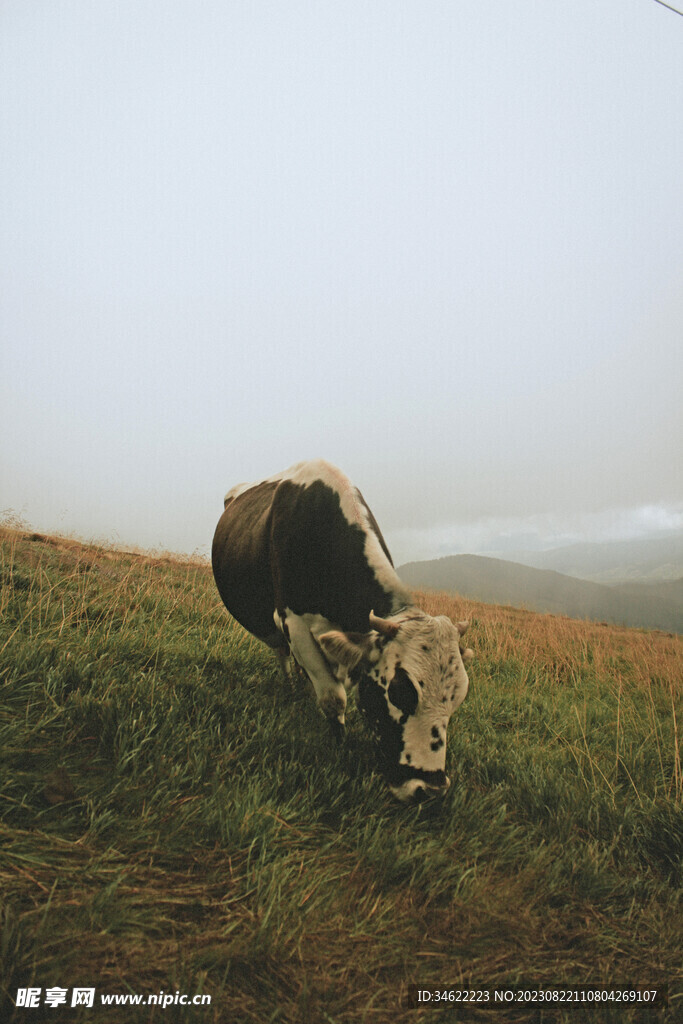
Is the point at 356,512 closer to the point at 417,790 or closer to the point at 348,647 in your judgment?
the point at 348,647

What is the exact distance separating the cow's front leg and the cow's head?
0.38 metres

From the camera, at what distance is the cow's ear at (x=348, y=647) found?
3.43 metres

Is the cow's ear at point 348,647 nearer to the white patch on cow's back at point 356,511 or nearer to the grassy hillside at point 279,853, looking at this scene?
the white patch on cow's back at point 356,511

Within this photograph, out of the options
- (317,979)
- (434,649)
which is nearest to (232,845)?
(317,979)

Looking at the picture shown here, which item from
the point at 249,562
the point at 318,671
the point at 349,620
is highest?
the point at 249,562

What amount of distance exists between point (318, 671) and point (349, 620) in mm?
470

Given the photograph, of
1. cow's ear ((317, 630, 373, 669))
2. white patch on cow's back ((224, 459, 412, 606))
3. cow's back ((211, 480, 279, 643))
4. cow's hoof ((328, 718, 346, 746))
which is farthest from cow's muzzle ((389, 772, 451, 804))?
cow's back ((211, 480, 279, 643))

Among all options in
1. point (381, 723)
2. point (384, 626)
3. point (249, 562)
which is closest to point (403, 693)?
point (381, 723)

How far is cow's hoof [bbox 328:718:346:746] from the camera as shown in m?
3.71

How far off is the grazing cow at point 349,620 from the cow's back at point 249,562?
2 centimetres

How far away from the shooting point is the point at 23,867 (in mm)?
1954

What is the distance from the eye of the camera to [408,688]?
321 cm

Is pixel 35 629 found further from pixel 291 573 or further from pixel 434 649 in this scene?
pixel 434 649

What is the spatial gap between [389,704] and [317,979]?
1.56 m
